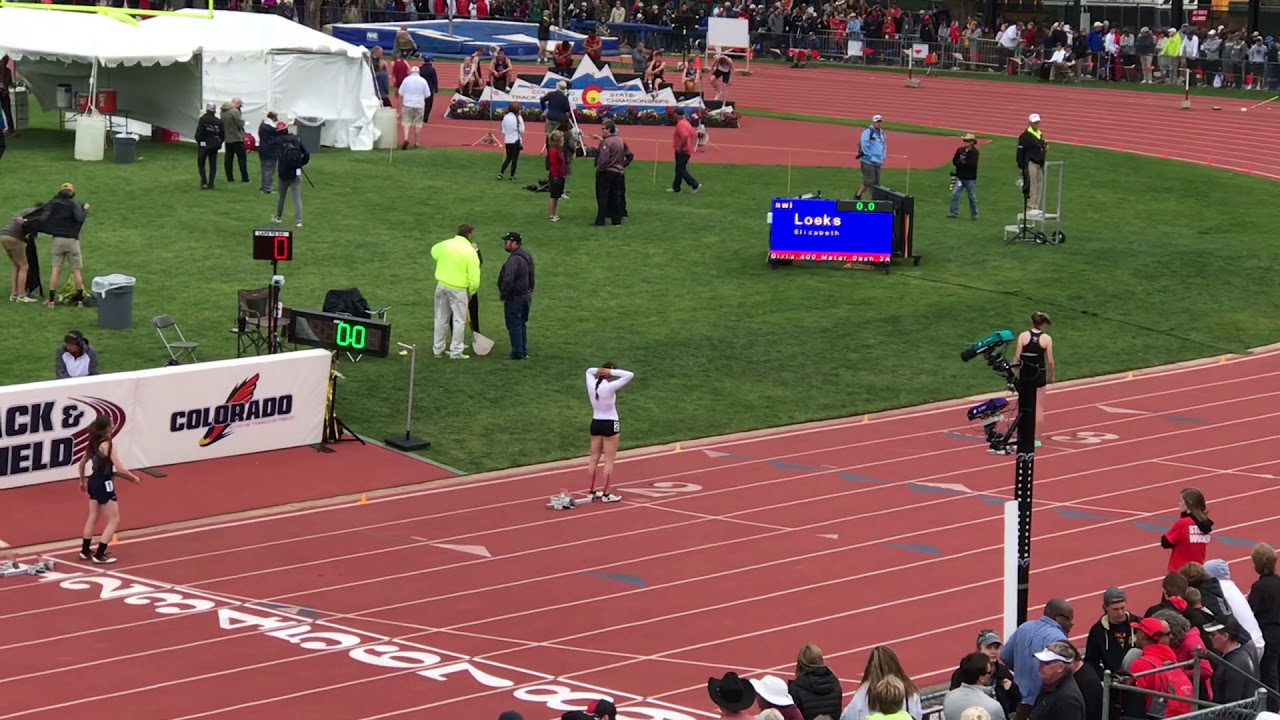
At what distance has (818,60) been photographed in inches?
2470

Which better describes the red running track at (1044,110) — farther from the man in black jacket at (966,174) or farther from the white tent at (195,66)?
the white tent at (195,66)

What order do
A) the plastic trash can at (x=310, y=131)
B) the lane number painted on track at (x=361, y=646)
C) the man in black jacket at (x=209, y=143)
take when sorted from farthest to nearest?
1. the plastic trash can at (x=310, y=131)
2. the man in black jacket at (x=209, y=143)
3. the lane number painted on track at (x=361, y=646)

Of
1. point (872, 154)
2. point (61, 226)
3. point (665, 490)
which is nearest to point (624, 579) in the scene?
point (665, 490)

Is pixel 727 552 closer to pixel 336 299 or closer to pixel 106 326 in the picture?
pixel 336 299

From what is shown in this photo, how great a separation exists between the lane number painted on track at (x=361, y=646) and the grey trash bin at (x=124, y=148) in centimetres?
2192

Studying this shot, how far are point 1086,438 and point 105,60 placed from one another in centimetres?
2342

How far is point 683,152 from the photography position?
37.1 metres

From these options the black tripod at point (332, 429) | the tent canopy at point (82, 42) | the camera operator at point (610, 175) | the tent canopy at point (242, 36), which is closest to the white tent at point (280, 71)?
the tent canopy at point (242, 36)

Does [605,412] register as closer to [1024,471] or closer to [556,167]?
[1024,471]

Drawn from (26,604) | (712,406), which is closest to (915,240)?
(712,406)

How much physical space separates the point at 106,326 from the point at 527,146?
60.4ft

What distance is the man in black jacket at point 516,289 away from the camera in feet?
83.4

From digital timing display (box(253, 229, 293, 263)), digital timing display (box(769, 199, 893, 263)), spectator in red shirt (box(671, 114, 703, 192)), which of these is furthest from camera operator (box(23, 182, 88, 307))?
spectator in red shirt (box(671, 114, 703, 192))

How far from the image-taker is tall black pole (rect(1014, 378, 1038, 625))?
14297mm
